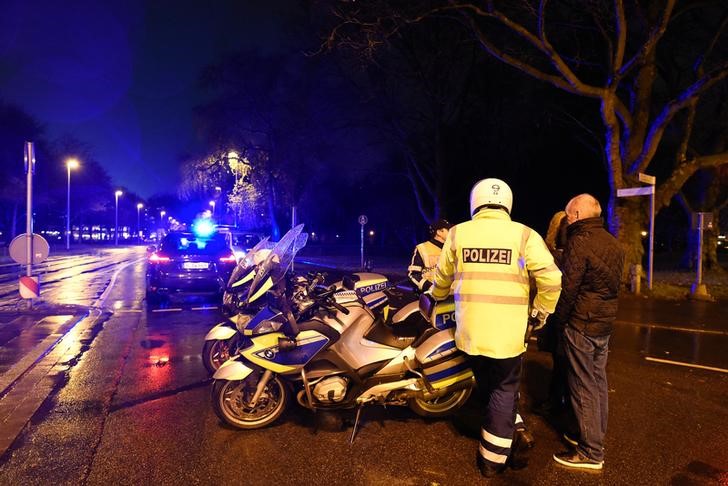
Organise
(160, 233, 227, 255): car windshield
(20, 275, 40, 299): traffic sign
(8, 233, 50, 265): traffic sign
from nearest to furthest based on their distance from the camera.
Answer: (8, 233, 50, 265): traffic sign → (20, 275, 40, 299): traffic sign → (160, 233, 227, 255): car windshield

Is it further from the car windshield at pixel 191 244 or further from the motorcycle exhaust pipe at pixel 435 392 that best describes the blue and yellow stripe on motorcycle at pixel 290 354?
the car windshield at pixel 191 244

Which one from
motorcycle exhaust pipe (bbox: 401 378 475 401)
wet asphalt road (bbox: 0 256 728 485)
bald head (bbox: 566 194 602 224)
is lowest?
wet asphalt road (bbox: 0 256 728 485)

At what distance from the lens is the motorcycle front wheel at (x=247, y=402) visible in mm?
4223

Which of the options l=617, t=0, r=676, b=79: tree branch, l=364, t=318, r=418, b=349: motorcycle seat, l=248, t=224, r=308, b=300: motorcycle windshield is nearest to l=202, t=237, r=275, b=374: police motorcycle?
l=248, t=224, r=308, b=300: motorcycle windshield

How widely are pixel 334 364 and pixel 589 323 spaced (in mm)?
2018

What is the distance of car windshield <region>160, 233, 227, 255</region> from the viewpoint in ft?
36.9

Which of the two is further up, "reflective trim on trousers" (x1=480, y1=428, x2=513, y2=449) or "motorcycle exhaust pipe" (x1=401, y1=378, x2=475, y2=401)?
"motorcycle exhaust pipe" (x1=401, y1=378, x2=475, y2=401)

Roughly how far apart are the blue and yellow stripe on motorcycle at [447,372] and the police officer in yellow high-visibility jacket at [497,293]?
601 mm

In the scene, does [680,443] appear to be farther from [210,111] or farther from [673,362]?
[210,111]

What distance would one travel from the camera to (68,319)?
955cm

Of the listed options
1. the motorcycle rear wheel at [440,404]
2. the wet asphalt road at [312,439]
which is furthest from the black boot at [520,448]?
the motorcycle rear wheel at [440,404]

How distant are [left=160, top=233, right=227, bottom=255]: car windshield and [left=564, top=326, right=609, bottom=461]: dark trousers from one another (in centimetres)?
918

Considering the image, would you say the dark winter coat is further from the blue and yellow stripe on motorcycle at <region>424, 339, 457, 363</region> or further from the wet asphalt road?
the wet asphalt road

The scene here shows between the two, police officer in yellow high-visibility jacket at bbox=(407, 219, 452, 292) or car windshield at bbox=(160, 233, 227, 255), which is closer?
police officer in yellow high-visibility jacket at bbox=(407, 219, 452, 292)
